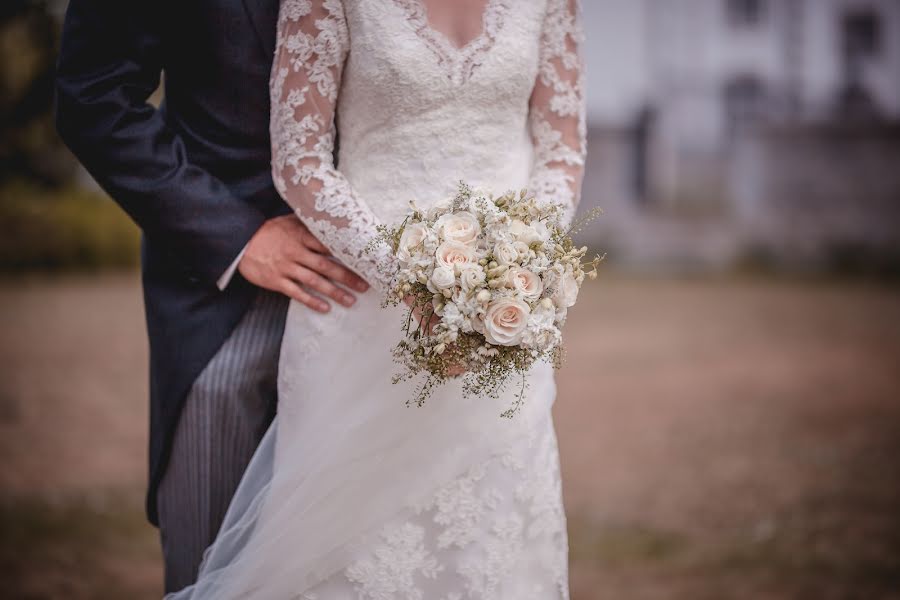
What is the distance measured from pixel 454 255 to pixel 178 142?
3.10ft

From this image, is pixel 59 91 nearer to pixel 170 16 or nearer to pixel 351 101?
pixel 170 16

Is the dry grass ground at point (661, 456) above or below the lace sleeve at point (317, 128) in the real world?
below

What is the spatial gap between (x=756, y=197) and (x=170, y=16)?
58.2 feet

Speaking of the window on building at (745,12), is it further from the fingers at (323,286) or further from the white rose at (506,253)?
the white rose at (506,253)

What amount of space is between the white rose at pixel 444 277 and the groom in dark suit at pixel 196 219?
479mm

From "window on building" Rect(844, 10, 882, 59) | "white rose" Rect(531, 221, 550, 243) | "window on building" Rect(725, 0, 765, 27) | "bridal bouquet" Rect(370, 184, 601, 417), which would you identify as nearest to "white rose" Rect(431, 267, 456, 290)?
"bridal bouquet" Rect(370, 184, 601, 417)

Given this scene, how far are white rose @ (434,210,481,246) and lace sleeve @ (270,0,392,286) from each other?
0.24 metres

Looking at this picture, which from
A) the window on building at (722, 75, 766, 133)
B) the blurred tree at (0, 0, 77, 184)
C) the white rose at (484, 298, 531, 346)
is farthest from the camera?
the window on building at (722, 75, 766, 133)

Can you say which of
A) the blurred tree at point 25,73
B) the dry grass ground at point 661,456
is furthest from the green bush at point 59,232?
the dry grass ground at point 661,456

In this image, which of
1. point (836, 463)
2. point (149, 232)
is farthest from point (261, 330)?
point (836, 463)

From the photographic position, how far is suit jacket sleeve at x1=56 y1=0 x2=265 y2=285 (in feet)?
7.22

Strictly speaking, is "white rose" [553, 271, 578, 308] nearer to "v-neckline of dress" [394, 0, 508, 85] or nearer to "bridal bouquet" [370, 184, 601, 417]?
"bridal bouquet" [370, 184, 601, 417]

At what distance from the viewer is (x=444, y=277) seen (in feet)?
5.99

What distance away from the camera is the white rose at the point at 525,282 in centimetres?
184
